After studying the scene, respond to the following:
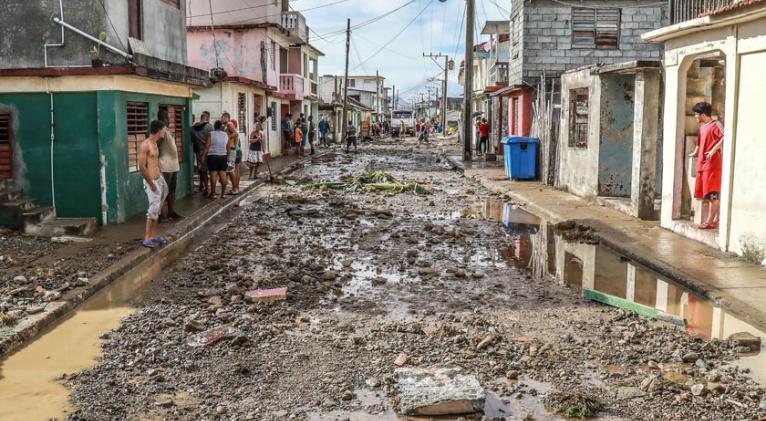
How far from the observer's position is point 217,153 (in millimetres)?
16297

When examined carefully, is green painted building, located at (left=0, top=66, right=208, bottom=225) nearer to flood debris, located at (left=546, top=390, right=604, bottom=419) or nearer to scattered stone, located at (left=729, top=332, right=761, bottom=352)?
flood debris, located at (left=546, top=390, right=604, bottom=419)

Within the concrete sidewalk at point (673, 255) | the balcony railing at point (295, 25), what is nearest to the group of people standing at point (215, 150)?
the concrete sidewalk at point (673, 255)

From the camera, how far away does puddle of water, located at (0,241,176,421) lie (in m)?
5.10

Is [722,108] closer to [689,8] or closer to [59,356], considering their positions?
[689,8]

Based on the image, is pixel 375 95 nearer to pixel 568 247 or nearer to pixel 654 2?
pixel 654 2

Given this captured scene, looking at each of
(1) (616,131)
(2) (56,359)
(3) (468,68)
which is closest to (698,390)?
(2) (56,359)

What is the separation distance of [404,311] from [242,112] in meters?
22.0

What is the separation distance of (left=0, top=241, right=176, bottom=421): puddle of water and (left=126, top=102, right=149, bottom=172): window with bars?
5.23 m

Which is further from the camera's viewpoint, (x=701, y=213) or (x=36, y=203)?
(x=36, y=203)

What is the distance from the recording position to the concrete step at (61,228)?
11.5m

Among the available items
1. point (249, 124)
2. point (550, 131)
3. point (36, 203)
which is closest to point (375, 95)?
point (249, 124)

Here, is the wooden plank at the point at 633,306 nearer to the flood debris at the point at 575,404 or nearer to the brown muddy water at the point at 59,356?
the flood debris at the point at 575,404

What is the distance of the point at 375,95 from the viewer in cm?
10256

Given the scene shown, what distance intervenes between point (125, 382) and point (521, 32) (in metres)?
23.4
